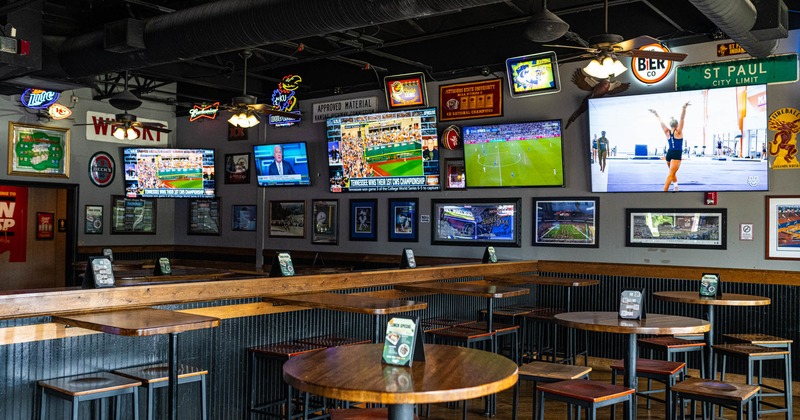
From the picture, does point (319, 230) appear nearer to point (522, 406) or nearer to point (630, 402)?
point (522, 406)

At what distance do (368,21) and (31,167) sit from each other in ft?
23.8

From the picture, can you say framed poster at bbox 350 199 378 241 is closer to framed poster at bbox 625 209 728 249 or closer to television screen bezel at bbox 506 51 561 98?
television screen bezel at bbox 506 51 561 98

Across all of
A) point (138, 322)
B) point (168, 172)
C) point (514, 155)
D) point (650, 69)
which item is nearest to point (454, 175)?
point (514, 155)

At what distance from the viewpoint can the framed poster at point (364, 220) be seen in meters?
9.89

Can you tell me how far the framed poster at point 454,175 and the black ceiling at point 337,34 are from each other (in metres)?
1.11

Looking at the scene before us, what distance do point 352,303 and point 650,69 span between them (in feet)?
15.6

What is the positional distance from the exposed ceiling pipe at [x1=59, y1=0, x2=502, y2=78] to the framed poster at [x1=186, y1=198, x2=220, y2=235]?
4539mm

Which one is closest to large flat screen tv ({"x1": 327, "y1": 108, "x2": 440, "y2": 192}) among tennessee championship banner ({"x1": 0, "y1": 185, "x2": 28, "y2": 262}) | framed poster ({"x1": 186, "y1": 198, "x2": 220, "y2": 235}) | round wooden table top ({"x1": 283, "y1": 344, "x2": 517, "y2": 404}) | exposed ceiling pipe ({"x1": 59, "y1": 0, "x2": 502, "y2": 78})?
framed poster ({"x1": 186, "y1": 198, "x2": 220, "y2": 235})

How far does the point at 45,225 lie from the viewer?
1141 cm

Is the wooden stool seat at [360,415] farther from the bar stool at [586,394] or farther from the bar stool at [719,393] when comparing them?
the bar stool at [719,393]

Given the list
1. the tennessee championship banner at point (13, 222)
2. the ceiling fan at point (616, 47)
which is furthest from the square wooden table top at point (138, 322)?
the tennessee championship banner at point (13, 222)

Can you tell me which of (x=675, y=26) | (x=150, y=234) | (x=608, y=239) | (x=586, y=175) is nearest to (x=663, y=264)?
(x=608, y=239)

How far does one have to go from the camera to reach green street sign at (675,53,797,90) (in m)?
6.88

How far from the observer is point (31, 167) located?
34.4 ft
